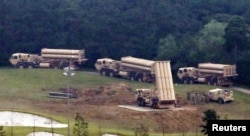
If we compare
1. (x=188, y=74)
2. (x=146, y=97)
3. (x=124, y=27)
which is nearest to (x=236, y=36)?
(x=188, y=74)

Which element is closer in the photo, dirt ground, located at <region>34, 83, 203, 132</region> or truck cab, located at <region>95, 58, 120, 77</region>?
dirt ground, located at <region>34, 83, 203, 132</region>

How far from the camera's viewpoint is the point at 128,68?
272 feet

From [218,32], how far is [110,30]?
16487mm

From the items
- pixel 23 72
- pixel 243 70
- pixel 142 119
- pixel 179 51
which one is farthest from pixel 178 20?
pixel 142 119

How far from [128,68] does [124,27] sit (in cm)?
1207

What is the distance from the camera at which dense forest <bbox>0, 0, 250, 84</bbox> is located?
283 feet

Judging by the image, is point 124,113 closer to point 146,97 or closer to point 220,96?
point 146,97

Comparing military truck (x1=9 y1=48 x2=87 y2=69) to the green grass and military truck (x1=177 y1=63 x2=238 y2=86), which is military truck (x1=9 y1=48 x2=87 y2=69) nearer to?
the green grass

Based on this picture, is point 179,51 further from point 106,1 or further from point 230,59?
point 106,1

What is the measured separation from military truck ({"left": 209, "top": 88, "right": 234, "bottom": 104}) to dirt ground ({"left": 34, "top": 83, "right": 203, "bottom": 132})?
10.1 feet

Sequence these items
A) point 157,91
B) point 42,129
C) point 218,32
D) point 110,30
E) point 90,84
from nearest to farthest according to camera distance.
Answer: point 42,129 → point 157,91 → point 90,84 → point 218,32 → point 110,30

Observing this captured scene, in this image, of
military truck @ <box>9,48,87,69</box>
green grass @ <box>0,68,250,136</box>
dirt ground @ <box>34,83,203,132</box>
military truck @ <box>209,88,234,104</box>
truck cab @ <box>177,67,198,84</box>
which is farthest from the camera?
military truck @ <box>9,48,87,69</box>

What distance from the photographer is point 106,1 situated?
9994 centimetres

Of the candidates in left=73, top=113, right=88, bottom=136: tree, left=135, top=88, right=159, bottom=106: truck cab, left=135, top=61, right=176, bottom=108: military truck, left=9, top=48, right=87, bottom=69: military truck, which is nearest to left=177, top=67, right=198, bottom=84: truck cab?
left=135, top=61, right=176, bottom=108: military truck
